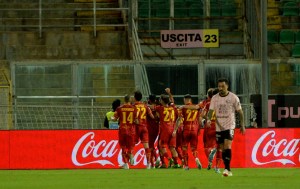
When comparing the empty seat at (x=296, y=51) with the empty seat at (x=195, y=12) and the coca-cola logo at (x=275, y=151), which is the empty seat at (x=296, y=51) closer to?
the empty seat at (x=195, y=12)

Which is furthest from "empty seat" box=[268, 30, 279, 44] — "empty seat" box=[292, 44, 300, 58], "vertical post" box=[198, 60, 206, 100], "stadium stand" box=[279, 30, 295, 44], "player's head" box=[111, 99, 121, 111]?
"player's head" box=[111, 99, 121, 111]

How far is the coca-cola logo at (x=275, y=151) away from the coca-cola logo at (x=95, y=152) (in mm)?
3054

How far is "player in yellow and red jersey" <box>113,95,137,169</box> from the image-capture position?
95.2 ft

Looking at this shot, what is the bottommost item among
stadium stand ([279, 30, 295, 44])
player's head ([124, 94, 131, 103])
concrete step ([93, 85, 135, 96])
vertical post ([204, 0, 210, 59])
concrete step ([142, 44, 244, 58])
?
player's head ([124, 94, 131, 103])

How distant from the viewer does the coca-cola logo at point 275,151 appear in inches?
1211

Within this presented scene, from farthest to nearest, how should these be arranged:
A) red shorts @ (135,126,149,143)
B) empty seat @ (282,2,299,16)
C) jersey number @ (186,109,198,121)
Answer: empty seat @ (282,2,299,16), red shorts @ (135,126,149,143), jersey number @ (186,109,198,121)

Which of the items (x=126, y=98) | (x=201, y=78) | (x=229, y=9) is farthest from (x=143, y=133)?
(x=229, y=9)

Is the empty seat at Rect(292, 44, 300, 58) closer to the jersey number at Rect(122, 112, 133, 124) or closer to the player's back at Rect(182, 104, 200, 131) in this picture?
the player's back at Rect(182, 104, 200, 131)

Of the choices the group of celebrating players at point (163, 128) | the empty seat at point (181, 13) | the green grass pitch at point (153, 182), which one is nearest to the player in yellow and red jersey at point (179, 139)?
the group of celebrating players at point (163, 128)

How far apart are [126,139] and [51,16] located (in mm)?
10862

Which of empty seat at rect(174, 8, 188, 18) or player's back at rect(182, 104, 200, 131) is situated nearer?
player's back at rect(182, 104, 200, 131)

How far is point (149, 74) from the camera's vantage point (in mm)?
33000

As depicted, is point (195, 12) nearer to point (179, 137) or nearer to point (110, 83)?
point (110, 83)

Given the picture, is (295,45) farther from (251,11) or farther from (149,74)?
(149,74)
